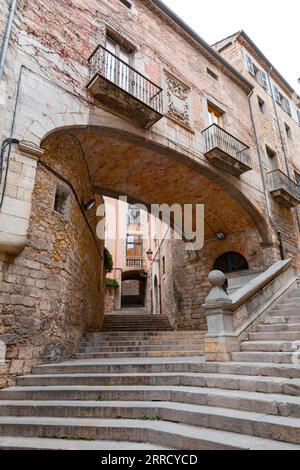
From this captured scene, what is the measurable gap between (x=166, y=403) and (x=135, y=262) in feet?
66.0

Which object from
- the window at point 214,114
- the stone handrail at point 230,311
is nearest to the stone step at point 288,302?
the stone handrail at point 230,311

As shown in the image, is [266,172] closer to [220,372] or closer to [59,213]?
[59,213]

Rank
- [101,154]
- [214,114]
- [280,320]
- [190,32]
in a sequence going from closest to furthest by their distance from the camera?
1. [280,320]
2. [101,154]
3. [190,32]
4. [214,114]

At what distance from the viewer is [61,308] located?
521 cm

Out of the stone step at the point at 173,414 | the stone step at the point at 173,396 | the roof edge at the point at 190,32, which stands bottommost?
the stone step at the point at 173,414

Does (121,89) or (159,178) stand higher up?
(121,89)

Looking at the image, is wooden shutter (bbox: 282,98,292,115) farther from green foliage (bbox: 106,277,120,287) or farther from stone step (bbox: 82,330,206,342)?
green foliage (bbox: 106,277,120,287)

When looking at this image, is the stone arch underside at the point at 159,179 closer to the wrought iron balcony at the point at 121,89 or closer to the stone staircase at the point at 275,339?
the wrought iron balcony at the point at 121,89

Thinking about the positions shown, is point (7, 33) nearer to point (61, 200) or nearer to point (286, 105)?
point (61, 200)

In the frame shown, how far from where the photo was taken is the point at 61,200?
598 centimetres

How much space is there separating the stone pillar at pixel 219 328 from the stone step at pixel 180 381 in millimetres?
379

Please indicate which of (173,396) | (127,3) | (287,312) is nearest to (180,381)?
(173,396)

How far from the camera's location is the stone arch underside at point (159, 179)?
22.7 ft
